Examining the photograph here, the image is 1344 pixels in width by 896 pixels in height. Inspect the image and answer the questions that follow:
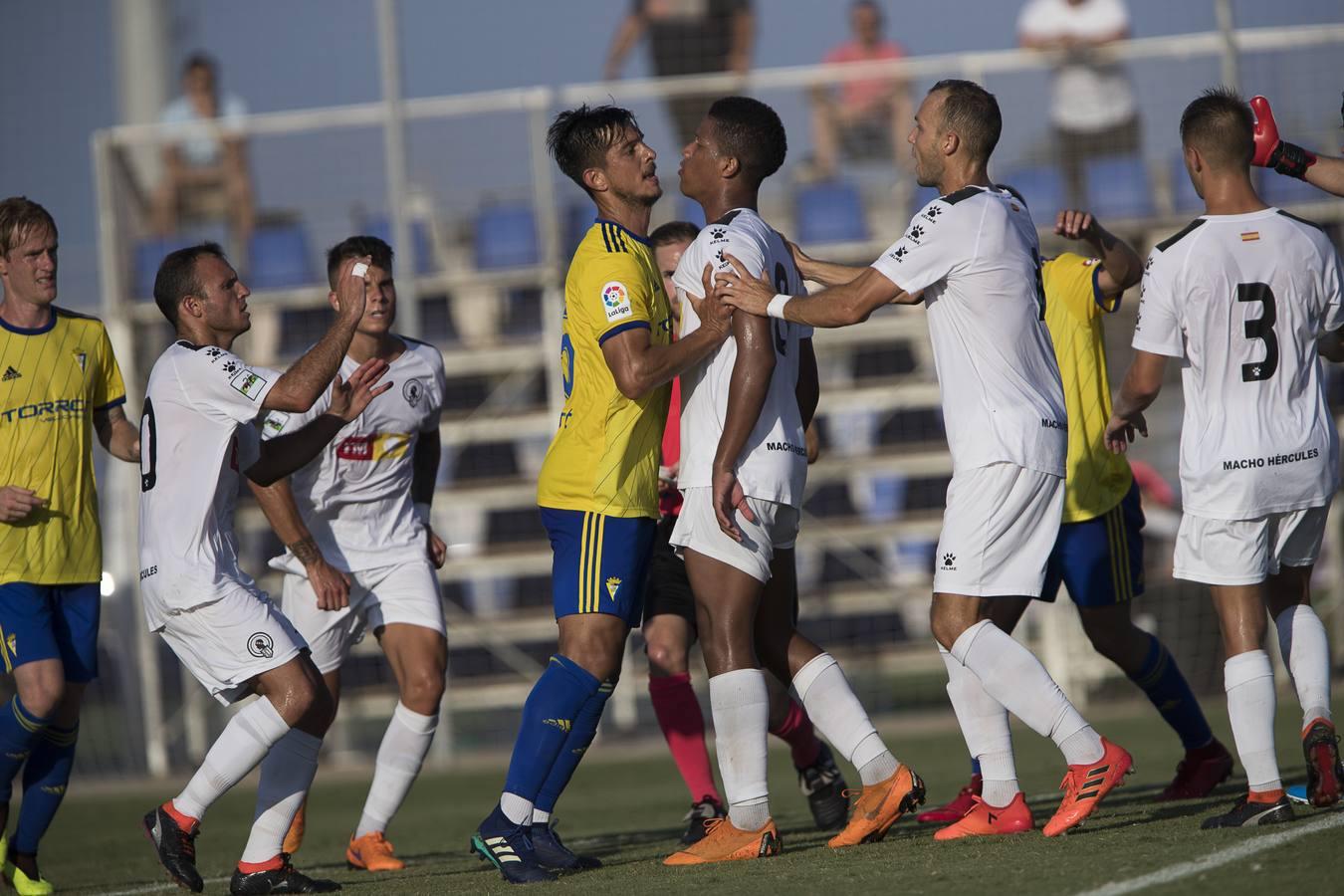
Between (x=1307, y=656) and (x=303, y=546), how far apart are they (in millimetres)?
3756

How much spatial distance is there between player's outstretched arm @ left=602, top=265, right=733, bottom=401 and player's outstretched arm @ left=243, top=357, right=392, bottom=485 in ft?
2.56

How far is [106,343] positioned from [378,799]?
220 centimetres

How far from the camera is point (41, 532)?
5984 millimetres

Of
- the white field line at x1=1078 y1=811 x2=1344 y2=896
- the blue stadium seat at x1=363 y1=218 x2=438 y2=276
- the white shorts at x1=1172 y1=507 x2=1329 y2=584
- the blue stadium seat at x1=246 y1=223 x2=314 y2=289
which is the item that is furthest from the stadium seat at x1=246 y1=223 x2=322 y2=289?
the white field line at x1=1078 y1=811 x2=1344 y2=896

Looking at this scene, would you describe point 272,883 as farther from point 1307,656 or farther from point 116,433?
point 1307,656

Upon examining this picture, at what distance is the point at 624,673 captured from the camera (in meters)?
12.1

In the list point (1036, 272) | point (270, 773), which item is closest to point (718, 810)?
point (270, 773)

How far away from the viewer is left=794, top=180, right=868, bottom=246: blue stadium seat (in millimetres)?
12680

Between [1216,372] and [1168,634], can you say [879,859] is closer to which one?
[1216,372]

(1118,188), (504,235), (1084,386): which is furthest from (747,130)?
(504,235)

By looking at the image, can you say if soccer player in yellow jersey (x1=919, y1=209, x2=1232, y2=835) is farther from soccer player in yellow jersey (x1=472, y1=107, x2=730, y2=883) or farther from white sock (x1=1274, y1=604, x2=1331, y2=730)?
soccer player in yellow jersey (x1=472, y1=107, x2=730, y2=883)

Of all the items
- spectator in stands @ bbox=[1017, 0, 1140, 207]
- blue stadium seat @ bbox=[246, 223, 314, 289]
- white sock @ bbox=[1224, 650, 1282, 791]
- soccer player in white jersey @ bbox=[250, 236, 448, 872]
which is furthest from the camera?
blue stadium seat @ bbox=[246, 223, 314, 289]

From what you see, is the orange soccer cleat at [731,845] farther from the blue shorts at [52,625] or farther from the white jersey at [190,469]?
the blue shorts at [52,625]

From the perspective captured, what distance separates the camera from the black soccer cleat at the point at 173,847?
5.00m
